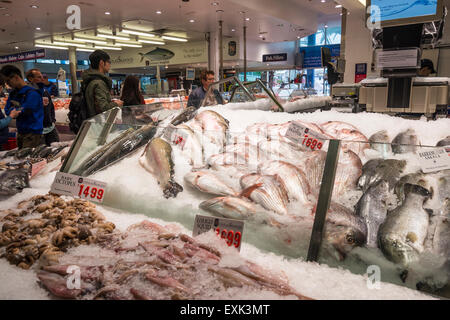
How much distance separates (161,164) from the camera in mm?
1720

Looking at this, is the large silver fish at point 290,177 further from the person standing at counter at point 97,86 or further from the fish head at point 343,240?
the person standing at counter at point 97,86

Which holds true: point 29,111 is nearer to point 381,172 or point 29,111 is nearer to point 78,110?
point 78,110

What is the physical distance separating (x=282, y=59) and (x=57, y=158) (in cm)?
1669

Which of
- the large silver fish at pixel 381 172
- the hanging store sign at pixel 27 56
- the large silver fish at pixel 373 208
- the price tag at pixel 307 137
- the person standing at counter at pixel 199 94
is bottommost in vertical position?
the large silver fish at pixel 373 208

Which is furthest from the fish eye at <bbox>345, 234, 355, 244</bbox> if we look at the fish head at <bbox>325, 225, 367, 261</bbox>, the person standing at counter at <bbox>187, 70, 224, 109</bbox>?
the person standing at counter at <bbox>187, 70, 224, 109</bbox>

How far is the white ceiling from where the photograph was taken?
923 cm

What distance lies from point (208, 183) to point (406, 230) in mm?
795

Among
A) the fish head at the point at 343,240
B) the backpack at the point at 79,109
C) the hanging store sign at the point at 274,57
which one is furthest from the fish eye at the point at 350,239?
the hanging store sign at the point at 274,57

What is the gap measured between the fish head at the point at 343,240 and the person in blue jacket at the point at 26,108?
11.9 ft

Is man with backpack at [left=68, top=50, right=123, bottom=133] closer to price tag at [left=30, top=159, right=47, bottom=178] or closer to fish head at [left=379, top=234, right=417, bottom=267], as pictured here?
price tag at [left=30, top=159, right=47, bottom=178]

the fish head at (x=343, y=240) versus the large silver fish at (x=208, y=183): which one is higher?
the large silver fish at (x=208, y=183)

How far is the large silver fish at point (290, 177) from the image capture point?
1317mm

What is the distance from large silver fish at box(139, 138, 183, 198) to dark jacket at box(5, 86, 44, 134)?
2479 millimetres
